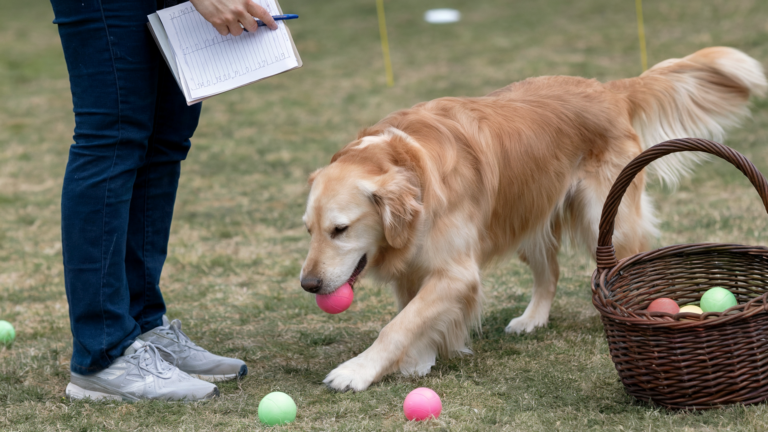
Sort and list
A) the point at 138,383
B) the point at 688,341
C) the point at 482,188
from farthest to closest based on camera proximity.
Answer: the point at 482,188 < the point at 138,383 < the point at 688,341

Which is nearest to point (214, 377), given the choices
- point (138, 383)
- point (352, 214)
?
point (138, 383)

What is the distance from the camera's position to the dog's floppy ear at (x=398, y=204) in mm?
2637

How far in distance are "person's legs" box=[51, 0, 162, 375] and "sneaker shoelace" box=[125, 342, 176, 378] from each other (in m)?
0.10

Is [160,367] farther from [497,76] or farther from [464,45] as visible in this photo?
[464,45]

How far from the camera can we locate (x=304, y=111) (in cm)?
929

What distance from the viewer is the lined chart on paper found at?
2.42 metres

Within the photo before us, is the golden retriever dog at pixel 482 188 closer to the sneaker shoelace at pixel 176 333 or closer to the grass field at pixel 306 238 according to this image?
the grass field at pixel 306 238

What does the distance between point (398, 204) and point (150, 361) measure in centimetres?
101

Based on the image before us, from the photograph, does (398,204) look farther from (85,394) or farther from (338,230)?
(85,394)

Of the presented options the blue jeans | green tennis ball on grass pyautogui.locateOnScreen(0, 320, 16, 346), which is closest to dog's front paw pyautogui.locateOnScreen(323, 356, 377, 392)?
the blue jeans

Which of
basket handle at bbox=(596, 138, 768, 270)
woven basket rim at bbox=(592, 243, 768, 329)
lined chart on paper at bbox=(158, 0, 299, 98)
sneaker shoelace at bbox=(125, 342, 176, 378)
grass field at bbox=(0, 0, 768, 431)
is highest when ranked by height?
lined chart on paper at bbox=(158, 0, 299, 98)

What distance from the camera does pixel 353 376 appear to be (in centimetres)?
264

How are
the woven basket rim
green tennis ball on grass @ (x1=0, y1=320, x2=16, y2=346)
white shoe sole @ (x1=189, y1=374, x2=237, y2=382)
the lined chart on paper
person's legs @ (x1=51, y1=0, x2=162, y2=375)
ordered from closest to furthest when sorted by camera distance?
the woven basket rim
person's legs @ (x1=51, y1=0, x2=162, y2=375)
the lined chart on paper
white shoe sole @ (x1=189, y1=374, x2=237, y2=382)
green tennis ball on grass @ (x1=0, y1=320, x2=16, y2=346)

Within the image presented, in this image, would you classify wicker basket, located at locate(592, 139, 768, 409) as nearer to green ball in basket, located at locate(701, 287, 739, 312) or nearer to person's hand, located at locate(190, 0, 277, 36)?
green ball in basket, located at locate(701, 287, 739, 312)
